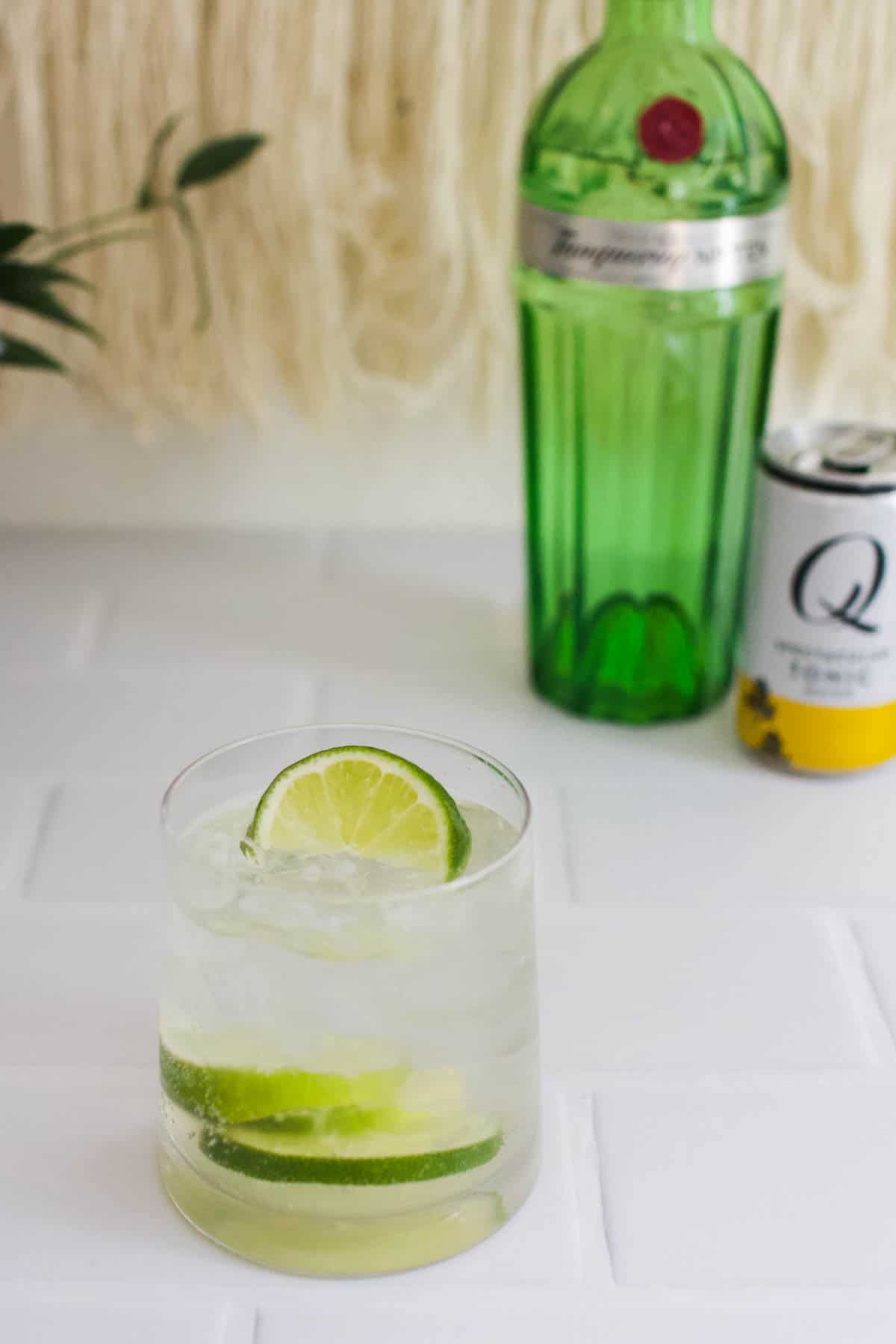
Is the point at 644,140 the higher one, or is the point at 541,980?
the point at 644,140

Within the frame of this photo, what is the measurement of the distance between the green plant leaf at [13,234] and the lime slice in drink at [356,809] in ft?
1.09

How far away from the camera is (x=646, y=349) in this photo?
724mm

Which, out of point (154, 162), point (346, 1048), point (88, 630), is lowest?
point (88, 630)

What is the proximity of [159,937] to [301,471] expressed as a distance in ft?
1.43

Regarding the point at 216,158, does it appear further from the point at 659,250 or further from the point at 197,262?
the point at 659,250

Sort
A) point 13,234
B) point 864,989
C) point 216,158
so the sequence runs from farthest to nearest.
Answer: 1. point 216,158
2. point 13,234
3. point 864,989

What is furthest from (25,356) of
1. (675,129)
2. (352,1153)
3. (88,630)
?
(352,1153)

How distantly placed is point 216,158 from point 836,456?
0.38 metres

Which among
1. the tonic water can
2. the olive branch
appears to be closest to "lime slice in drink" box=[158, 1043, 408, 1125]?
the tonic water can

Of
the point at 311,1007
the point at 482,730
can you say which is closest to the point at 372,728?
the point at 311,1007

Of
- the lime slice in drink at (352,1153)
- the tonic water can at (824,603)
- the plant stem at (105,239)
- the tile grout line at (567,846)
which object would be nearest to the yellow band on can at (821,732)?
the tonic water can at (824,603)

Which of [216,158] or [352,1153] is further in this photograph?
[216,158]

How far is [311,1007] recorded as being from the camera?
1.39 feet

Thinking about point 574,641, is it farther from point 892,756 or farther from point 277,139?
point 277,139
